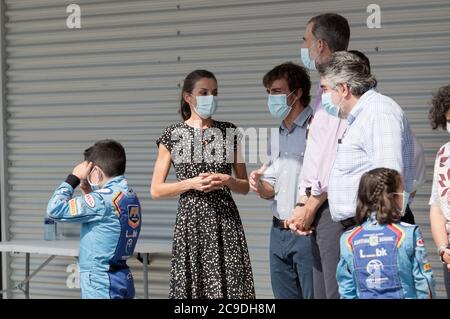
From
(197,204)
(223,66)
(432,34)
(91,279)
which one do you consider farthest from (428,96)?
(91,279)

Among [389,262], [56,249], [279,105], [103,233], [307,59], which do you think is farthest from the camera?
[56,249]

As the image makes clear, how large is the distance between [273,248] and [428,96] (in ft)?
6.72

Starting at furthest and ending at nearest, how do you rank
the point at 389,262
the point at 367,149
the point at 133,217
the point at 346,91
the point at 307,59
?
the point at 133,217 < the point at 307,59 < the point at 346,91 < the point at 367,149 < the point at 389,262

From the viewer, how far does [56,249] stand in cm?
756

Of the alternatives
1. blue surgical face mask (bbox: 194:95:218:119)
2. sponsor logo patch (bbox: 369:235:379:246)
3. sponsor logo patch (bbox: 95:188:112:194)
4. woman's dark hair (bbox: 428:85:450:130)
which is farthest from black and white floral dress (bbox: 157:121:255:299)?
sponsor logo patch (bbox: 369:235:379:246)

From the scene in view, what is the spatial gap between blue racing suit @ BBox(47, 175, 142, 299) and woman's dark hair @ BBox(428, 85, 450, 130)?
1872 mm

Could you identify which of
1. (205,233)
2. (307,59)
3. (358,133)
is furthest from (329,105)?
(205,233)

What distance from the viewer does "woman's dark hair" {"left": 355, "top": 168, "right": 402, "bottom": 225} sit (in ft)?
14.6

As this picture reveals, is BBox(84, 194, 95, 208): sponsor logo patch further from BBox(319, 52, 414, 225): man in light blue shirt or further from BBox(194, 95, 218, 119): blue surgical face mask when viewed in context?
BBox(319, 52, 414, 225): man in light blue shirt

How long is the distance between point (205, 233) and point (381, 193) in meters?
1.48

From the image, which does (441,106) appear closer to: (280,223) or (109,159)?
(280,223)

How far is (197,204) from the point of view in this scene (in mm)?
5695
